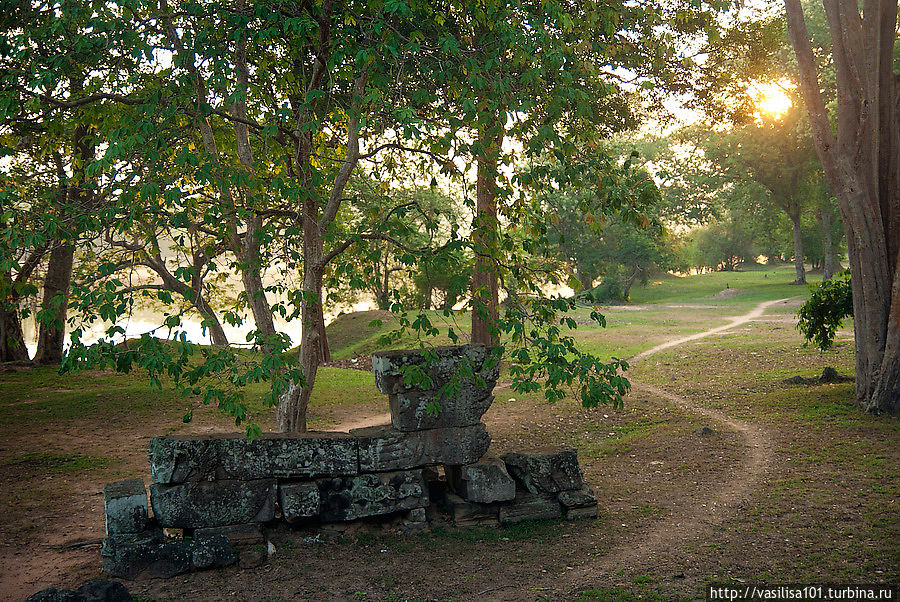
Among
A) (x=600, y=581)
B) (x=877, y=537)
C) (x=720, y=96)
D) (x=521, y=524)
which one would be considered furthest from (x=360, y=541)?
(x=720, y=96)

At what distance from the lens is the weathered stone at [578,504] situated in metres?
7.75

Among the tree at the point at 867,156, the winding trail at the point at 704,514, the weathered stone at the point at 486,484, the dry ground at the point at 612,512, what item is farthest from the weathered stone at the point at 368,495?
the tree at the point at 867,156

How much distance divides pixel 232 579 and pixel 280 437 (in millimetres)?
1433

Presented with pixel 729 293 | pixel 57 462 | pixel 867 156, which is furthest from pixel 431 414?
pixel 729 293

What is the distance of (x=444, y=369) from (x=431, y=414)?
0.49 meters

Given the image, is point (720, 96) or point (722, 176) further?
point (722, 176)

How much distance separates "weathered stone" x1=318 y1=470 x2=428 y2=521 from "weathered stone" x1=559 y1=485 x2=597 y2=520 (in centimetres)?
158

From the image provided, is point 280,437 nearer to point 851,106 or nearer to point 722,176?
point 851,106

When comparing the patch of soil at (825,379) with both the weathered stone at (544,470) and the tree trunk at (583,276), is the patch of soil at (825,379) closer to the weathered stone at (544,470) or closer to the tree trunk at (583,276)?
the weathered stone at (544,470)

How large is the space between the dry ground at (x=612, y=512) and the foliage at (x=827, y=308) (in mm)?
1197

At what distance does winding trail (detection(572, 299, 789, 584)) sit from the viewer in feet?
21.8

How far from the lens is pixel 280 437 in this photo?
24.1 feet

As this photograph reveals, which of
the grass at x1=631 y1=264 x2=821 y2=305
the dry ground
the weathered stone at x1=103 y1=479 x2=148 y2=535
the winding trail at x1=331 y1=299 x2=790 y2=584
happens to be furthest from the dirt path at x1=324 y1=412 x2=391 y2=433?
the grass at x1=631 y1=264 x2=821 y2=305

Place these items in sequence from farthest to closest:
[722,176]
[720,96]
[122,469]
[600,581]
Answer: [722,176] < [720,96] < [122,469] < [600,581]
